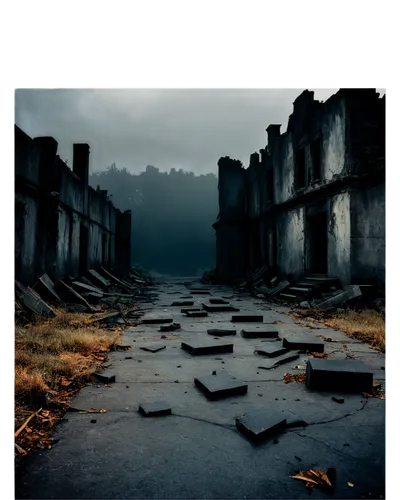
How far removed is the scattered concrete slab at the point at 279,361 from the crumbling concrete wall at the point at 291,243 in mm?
8938

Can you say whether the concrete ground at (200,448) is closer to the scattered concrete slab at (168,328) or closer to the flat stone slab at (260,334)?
the flat stone slab at (260,334)

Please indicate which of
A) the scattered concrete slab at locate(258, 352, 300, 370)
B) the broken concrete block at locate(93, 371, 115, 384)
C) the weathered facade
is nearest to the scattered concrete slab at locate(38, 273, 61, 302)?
the weathered facade

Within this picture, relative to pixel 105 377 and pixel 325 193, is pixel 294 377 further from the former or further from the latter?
pixel 325 193

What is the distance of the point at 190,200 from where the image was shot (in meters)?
52.8

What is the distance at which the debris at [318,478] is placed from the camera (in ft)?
5.75

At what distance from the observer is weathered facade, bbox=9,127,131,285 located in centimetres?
803

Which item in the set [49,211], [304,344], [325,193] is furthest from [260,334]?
[325,193]

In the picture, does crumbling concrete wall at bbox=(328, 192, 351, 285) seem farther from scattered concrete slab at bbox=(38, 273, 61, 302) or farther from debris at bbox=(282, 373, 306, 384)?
scattered concrete slab at bbox=(38, 273, 61, 302)

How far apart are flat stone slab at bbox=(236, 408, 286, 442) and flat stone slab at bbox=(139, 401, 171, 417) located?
1.89ft

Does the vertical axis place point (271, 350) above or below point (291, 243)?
below

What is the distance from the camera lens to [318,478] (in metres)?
1.80

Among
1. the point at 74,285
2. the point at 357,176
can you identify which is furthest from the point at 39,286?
the point at 357,176

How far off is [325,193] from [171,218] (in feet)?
132

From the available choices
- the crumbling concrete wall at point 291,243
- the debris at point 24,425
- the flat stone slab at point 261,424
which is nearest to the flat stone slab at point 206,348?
the flat stone slab at point 261,424
